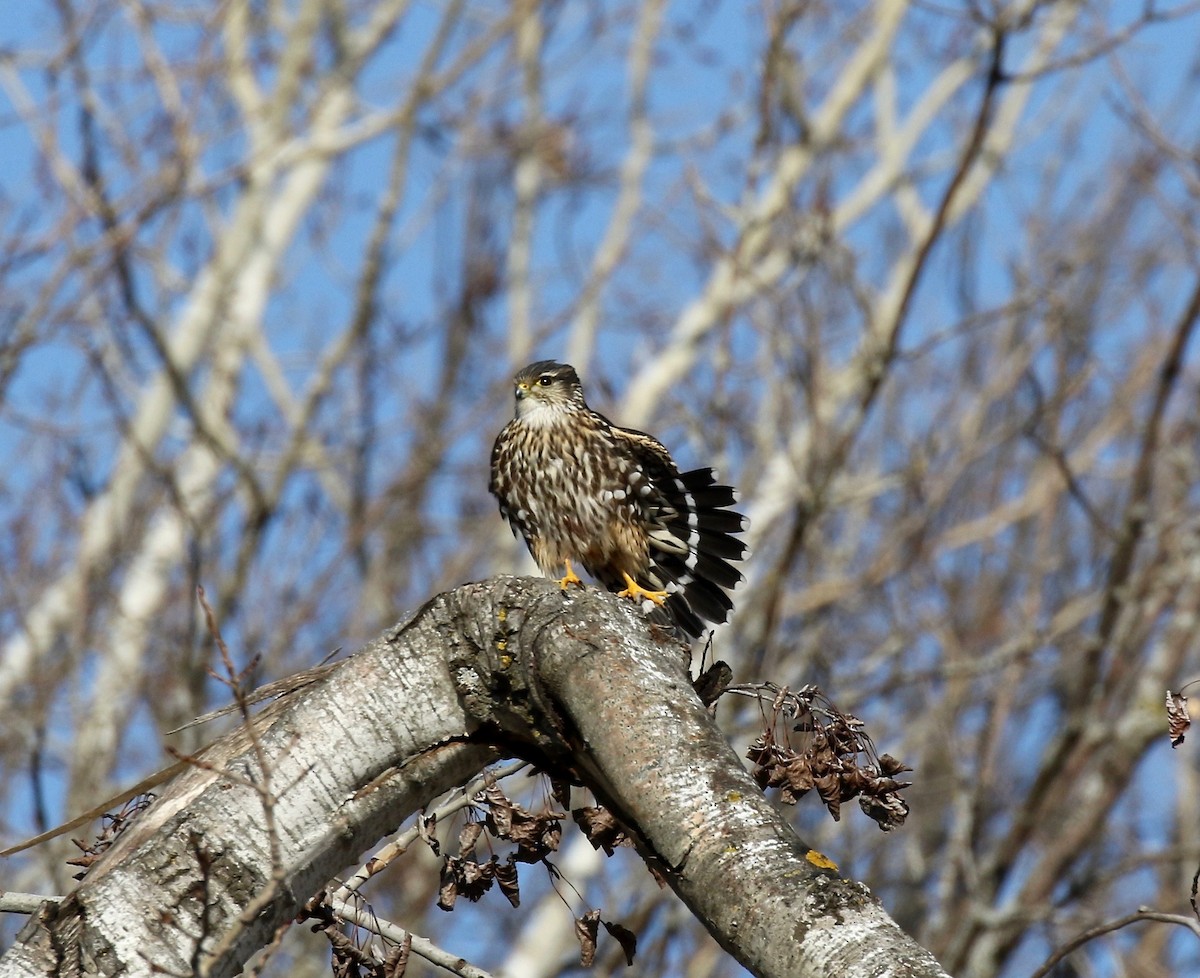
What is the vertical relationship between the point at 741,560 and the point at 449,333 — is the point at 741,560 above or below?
below

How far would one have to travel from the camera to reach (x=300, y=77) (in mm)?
10680

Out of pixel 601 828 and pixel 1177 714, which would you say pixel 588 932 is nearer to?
pixel 601 828

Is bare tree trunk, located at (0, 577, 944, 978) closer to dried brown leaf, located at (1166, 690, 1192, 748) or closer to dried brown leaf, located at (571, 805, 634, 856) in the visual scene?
dried brown leaf, located at (571, 805, 634, 856)

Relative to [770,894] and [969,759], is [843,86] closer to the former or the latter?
[969,759]

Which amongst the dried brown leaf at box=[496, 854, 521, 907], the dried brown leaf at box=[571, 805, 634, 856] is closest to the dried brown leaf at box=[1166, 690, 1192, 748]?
the dried brown leaf at box=[571, 805, 634, 856]

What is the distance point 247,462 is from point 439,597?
19.5 feet

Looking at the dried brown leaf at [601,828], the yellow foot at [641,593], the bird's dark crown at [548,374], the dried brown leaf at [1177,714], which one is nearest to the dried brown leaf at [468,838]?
the dried brown leaf at [601,828]

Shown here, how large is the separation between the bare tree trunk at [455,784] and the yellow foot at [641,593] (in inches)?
69.2

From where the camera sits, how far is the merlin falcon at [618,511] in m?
4.18

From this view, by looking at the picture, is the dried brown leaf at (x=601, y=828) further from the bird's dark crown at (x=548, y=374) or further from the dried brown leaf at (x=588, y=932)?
the bird's dark crown at (x=548, y=374)

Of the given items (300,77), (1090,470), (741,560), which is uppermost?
(300,77)

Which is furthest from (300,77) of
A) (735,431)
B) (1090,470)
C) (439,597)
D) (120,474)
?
(439,597)

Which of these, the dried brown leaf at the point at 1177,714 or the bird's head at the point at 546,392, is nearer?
the dried brown leaf at the point at 1177,714

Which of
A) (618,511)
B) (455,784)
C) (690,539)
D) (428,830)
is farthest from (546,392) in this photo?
(428,830)
